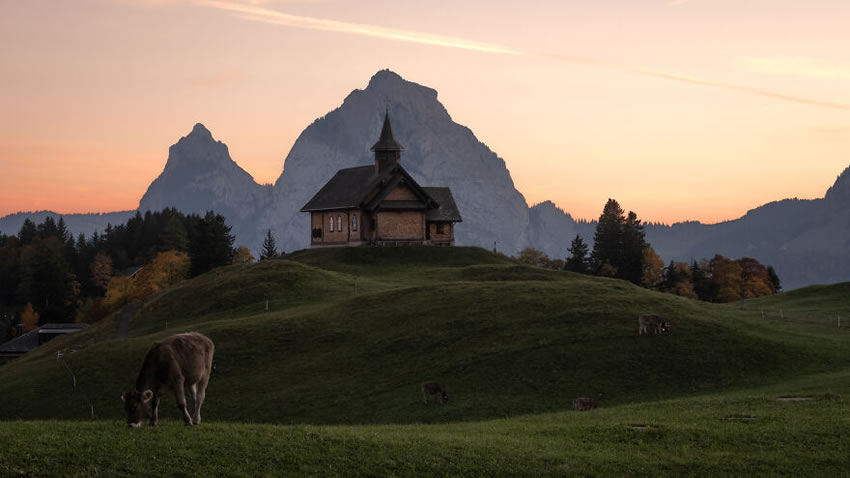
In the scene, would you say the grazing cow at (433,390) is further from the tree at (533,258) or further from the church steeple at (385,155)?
the tree at (533,258)

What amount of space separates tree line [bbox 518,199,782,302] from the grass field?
5549 centimetres

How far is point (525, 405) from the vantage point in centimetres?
4494

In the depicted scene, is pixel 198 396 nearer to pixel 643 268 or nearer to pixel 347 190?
pixel 347 190

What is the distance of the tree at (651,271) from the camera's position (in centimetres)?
14025

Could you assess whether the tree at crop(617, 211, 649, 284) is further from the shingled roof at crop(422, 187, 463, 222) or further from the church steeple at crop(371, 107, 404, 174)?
the church steeple at crop(371, 107, 404, 174)

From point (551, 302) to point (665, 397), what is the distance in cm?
1873

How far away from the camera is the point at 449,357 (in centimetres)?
5400

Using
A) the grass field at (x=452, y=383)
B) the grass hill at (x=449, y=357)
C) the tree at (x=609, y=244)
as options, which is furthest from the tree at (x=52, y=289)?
the tree at (x=609, y=244)

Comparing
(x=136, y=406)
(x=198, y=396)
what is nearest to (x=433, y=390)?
(x=198, y=396)

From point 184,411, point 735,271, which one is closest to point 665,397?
point 184,411

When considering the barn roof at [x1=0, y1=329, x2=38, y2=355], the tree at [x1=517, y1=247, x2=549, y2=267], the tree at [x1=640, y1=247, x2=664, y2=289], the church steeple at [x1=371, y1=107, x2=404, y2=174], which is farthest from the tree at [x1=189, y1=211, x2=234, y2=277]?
the tree at [x1=640, y1=247, x2=664, y2=289]

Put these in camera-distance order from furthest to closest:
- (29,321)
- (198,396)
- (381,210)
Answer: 1. (29,321)
2. (381,210)
3. (198,396)

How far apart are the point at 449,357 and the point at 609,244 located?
3812 inches

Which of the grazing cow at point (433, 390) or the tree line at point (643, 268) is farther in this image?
the tree line at point (643, 268)
